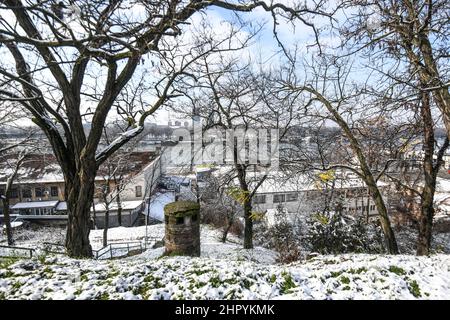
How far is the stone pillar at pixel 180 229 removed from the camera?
7402 mm

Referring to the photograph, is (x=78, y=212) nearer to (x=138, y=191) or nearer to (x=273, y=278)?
(x=273, y=278)

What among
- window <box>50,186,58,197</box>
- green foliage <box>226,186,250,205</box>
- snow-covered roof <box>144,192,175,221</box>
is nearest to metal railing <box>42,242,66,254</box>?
green foliage <box>226,186,250,205</box>

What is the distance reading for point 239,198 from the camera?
10562mm

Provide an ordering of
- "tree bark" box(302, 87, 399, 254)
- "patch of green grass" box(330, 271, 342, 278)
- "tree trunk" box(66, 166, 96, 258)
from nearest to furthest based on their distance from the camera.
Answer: "patch of green grass" box(330, 271, 342, 278) → "tree trunk" box(66, 166, 96, 258) → "tree bark" box(302, 87, 399, 254)

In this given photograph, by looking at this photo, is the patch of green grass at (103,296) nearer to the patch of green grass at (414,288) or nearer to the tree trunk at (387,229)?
the patch of green grass at (414,288)

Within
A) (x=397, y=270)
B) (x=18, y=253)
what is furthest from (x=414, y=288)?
(x=18, y=253)

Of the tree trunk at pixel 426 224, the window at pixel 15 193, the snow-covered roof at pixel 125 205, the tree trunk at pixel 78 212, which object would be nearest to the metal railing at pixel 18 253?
the tree trunk at pixel 78 212

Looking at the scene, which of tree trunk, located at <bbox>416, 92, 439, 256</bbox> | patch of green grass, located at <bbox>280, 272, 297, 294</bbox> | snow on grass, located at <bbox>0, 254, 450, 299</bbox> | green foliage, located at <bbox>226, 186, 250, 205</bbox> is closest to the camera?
snow on grass, located at <bbox>0, 254, 450, 299</bbox>

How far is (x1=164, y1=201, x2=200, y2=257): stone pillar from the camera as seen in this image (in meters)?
7.40

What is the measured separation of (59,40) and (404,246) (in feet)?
56.6

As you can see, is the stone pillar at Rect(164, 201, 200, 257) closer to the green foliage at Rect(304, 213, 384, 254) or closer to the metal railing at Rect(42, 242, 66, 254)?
the metal railing at Rect(42, 242, 66, 254)

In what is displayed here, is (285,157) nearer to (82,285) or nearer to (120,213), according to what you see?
(82,285)

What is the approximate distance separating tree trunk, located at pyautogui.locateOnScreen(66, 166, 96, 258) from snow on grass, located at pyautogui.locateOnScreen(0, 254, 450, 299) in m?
1.61
